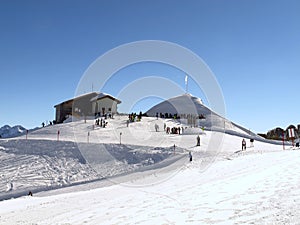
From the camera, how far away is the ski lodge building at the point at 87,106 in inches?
2070

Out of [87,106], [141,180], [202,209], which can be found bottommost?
[141,180]

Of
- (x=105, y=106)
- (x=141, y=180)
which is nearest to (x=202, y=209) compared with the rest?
(x=141, y=180)

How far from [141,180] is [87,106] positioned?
39353 mm

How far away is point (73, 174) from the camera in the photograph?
2138 centimetres

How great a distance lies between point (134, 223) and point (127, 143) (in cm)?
2193

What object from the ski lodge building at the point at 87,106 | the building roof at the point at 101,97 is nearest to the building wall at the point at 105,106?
the ski lodge building at the point at 87,106

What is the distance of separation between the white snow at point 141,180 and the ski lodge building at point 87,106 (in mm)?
12227

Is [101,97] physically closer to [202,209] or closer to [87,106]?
[87,106]

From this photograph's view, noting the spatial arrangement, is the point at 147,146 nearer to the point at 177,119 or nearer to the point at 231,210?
the point at 231,210

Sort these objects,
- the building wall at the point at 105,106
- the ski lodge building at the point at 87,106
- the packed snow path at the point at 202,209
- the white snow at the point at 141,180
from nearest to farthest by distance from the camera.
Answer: the packed snow path at the point at 202,209, the white snow at the point at 141,180, the ski lodge building at the point at 87,106, the building wall at the point at 105,106

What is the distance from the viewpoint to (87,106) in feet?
176

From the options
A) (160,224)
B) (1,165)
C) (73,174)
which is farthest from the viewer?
(1,165)

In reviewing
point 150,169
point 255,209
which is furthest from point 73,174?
point 255,209

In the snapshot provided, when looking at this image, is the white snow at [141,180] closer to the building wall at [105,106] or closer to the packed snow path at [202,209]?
the packed snow path at [202,209]
